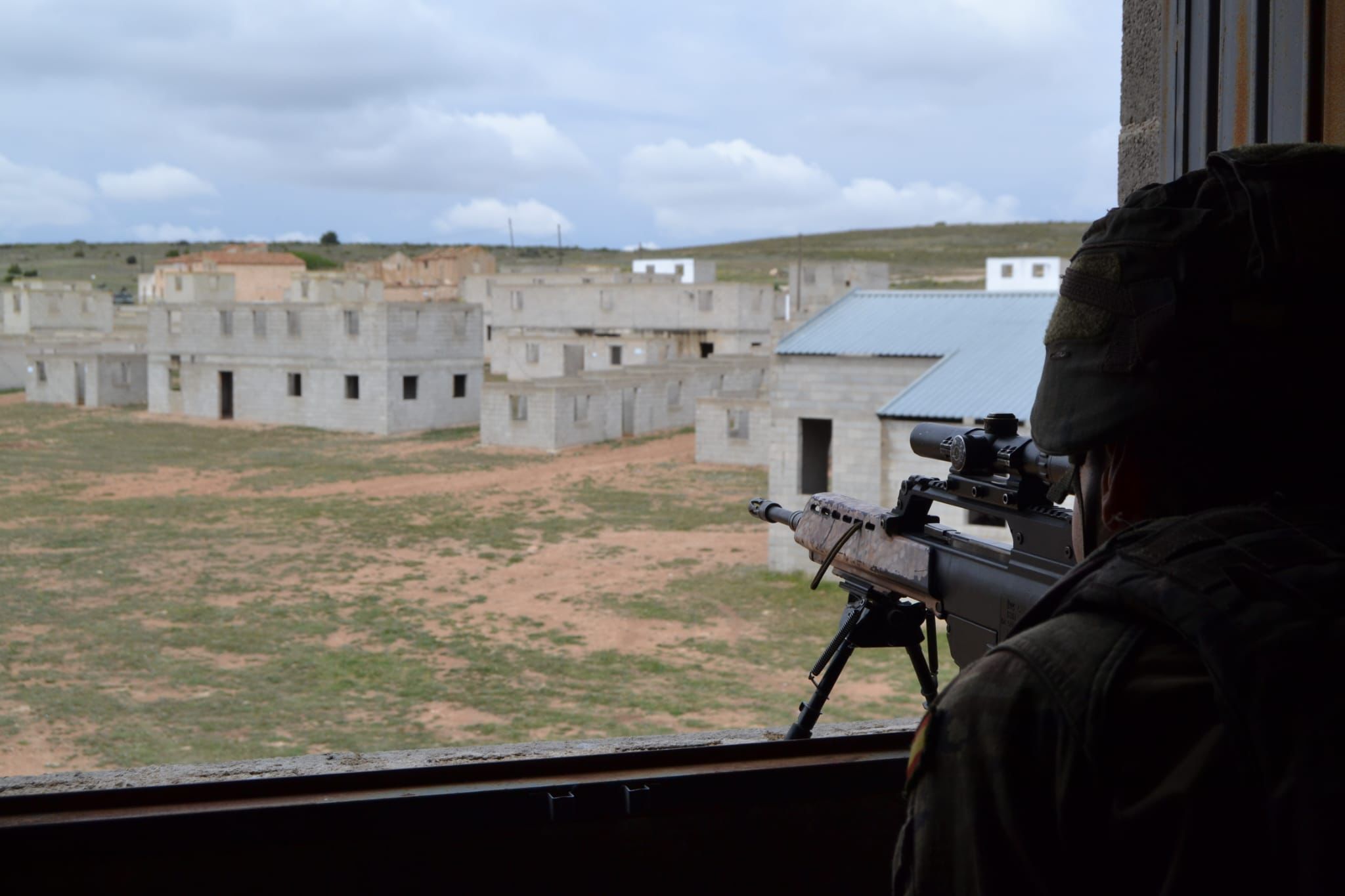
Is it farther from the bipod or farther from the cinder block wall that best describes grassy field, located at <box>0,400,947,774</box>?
the bipod

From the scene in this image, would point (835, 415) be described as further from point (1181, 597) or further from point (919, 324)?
point (1181, 597)

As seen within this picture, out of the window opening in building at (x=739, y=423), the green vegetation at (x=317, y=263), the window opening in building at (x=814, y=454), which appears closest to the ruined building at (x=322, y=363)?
the window opening in building at (x=739, y=423)

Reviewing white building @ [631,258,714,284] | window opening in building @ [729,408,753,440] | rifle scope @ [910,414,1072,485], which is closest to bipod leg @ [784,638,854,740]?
rifle scope @ [910,414,1072,485]

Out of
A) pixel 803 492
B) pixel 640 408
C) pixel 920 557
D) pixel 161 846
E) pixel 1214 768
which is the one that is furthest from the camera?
pixel 640 408

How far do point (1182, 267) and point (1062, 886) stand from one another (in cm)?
58

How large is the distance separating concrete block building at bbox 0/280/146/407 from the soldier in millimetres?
38692

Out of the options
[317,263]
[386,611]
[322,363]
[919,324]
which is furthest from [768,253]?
[386,611]

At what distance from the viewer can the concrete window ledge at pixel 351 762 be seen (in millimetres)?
2248

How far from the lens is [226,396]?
118ft

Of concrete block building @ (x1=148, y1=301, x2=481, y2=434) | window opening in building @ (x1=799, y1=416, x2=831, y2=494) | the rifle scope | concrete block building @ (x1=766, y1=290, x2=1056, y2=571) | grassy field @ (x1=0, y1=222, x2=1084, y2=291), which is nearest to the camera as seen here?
the rifle scope

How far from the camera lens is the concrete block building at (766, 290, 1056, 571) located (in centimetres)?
1537

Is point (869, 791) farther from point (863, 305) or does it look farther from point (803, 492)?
point (863, 305)

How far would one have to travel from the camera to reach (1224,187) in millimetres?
1232

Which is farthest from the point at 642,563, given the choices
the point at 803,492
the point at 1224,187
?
the point at 1224,187
